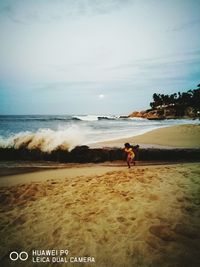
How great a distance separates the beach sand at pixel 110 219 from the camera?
3.00 meters

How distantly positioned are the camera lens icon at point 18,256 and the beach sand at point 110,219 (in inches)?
2.4

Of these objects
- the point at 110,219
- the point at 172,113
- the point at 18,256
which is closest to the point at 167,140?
the point at 110,219

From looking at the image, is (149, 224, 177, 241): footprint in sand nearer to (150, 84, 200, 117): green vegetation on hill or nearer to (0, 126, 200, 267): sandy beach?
(0, 126, 200, 267): sandy beach

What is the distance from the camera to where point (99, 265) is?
9.44 feet

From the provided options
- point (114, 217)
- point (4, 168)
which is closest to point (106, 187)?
point (114, 217)

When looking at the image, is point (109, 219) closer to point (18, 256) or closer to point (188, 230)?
point (188, 230)

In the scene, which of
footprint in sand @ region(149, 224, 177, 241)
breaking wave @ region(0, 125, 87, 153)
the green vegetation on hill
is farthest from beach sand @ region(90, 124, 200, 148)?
the green vegetation on hill

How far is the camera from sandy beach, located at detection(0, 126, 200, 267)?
2.99 metres

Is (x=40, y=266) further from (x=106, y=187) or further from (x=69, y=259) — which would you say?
(x=106, y=187)

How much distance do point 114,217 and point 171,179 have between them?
2.39 metres

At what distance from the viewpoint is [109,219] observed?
3795 millimetres

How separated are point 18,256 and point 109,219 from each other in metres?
1.54

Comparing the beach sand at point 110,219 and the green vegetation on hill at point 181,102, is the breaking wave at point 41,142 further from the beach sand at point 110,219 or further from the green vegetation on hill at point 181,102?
the green vegetation on hill at point 181,102

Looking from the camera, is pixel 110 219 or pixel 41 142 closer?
pixel 110 219
